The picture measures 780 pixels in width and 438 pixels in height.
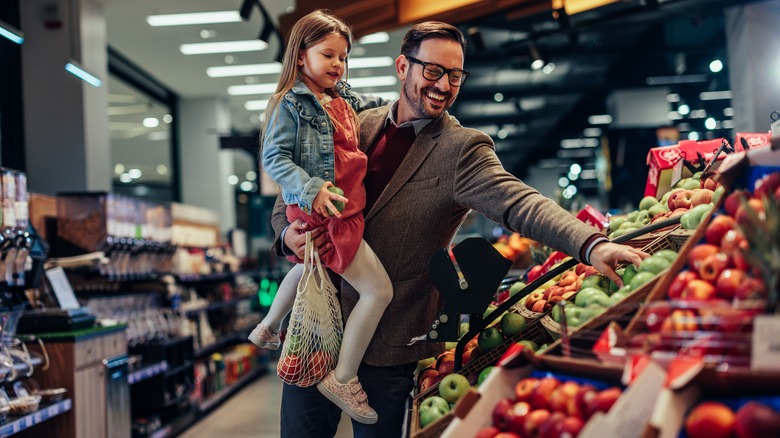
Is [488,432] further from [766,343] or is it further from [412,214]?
[412,214]

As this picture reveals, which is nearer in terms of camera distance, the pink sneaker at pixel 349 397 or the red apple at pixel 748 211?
the red apple at pixel 748 211

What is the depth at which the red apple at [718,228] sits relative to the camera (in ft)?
4.96

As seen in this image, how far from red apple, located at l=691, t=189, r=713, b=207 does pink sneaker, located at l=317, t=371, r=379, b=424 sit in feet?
4.06

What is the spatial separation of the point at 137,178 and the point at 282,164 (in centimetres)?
1375

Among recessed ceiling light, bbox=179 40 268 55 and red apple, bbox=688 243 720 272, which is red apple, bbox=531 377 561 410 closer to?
red apple, bbox=688 243 720 272

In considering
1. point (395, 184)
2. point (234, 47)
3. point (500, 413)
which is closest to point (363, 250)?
point (395, 184)

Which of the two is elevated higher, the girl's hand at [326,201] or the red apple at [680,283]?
the girl's hand at [326,201]

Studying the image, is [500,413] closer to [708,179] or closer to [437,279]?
[437,279]

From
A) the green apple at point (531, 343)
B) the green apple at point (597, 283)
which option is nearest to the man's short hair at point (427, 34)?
the green apple at point (597, 283)

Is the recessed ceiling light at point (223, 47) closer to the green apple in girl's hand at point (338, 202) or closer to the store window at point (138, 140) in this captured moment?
the store window at point (138, 140)

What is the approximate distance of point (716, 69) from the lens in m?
11.3

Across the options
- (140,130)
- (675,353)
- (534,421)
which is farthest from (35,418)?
(140,130)

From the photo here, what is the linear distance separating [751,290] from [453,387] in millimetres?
941

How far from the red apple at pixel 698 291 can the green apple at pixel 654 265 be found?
0.37 meters
